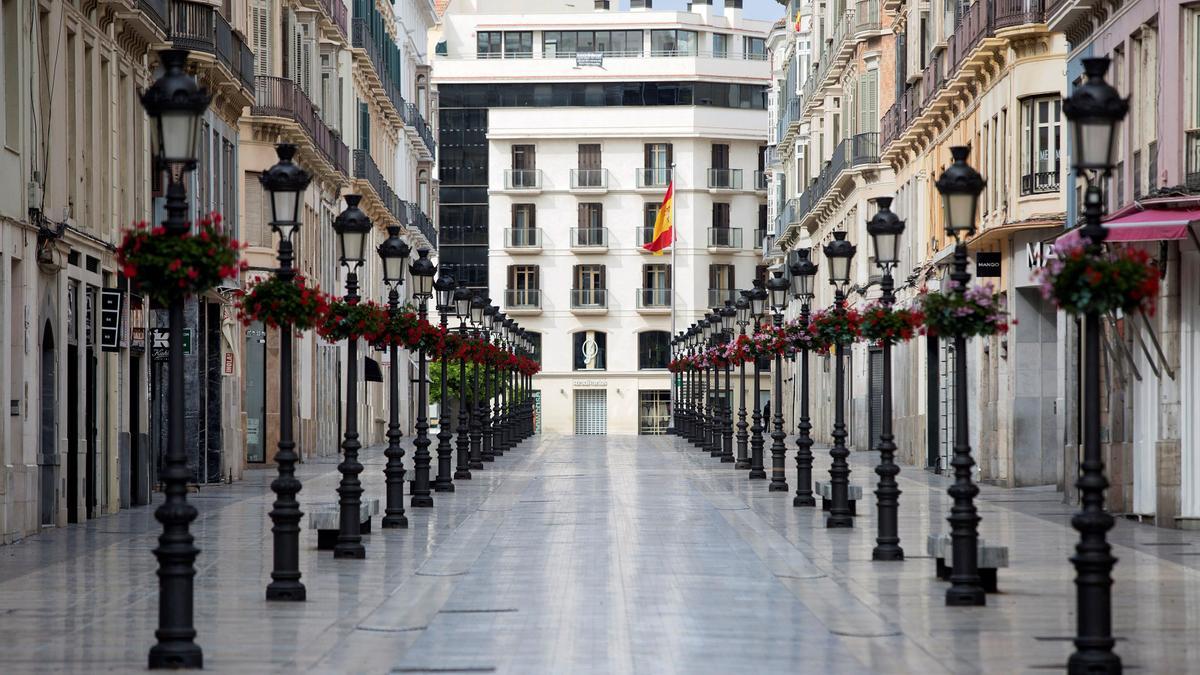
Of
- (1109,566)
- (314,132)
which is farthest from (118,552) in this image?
(314,132)

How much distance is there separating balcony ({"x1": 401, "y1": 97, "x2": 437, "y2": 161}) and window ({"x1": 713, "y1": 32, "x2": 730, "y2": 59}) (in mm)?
22744

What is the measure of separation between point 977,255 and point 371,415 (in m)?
39.2

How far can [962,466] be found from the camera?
18844mm

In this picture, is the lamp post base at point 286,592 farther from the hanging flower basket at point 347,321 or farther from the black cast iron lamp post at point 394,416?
the black cast iron lamp post at point 394,416

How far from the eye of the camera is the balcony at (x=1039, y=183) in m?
40.1

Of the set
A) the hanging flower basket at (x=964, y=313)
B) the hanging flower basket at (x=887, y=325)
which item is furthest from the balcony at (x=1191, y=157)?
the hanging flower basket at (x=964, y=313)

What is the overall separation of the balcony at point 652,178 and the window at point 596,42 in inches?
280

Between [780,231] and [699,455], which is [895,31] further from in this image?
[780,231]

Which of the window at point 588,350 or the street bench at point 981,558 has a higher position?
the window at point 588,350

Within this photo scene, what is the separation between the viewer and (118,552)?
82.0 feet

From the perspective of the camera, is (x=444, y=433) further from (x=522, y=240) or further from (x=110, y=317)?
(x=522, y=240)

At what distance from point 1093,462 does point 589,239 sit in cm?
9977

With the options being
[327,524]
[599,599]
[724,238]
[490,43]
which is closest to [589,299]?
[724,238]

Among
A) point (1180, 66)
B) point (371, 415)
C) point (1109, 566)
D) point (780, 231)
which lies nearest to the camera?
point (1109, 566)
